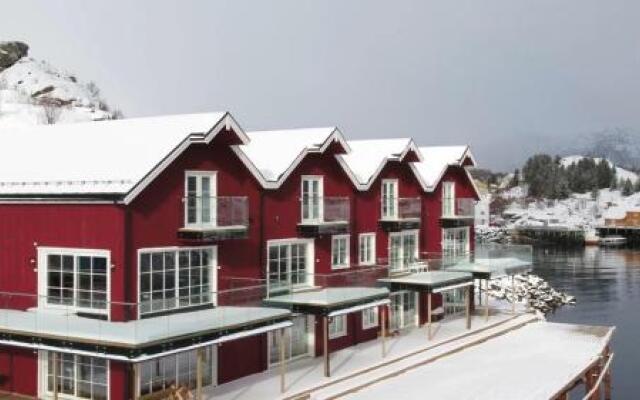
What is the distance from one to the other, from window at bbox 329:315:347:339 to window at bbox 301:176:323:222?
3.80 meters

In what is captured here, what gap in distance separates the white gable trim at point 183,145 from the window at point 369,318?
34.0 ft

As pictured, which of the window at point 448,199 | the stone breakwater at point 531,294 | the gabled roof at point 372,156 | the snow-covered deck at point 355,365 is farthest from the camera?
the stone breakwater at point 531,294

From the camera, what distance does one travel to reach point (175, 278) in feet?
69.3

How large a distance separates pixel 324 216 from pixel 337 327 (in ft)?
14.0

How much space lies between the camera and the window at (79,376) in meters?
19.5

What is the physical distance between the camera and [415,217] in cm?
3378

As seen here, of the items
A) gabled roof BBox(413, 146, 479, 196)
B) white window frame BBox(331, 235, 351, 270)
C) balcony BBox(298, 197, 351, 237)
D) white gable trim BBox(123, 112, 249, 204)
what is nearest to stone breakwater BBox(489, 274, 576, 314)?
gabled roof BBox(413, 146, 479, 196)

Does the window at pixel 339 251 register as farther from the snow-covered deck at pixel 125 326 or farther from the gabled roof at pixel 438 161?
the snow-covered deck at pixel 125 326

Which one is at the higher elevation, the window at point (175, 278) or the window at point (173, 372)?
the window at point (175, 278)

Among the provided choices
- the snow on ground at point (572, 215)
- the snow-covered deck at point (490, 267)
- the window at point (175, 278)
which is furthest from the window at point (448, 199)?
the snow on ground at point (572, 215)

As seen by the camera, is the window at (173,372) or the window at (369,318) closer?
the window at (173,372)

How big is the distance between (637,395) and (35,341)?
26.2m

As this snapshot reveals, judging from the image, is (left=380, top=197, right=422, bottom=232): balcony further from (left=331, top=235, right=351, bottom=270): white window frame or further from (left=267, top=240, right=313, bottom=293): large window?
(left=267, top=240, right=313, bottom=293): large window

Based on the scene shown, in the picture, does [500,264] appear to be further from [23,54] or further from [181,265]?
[23,54]
